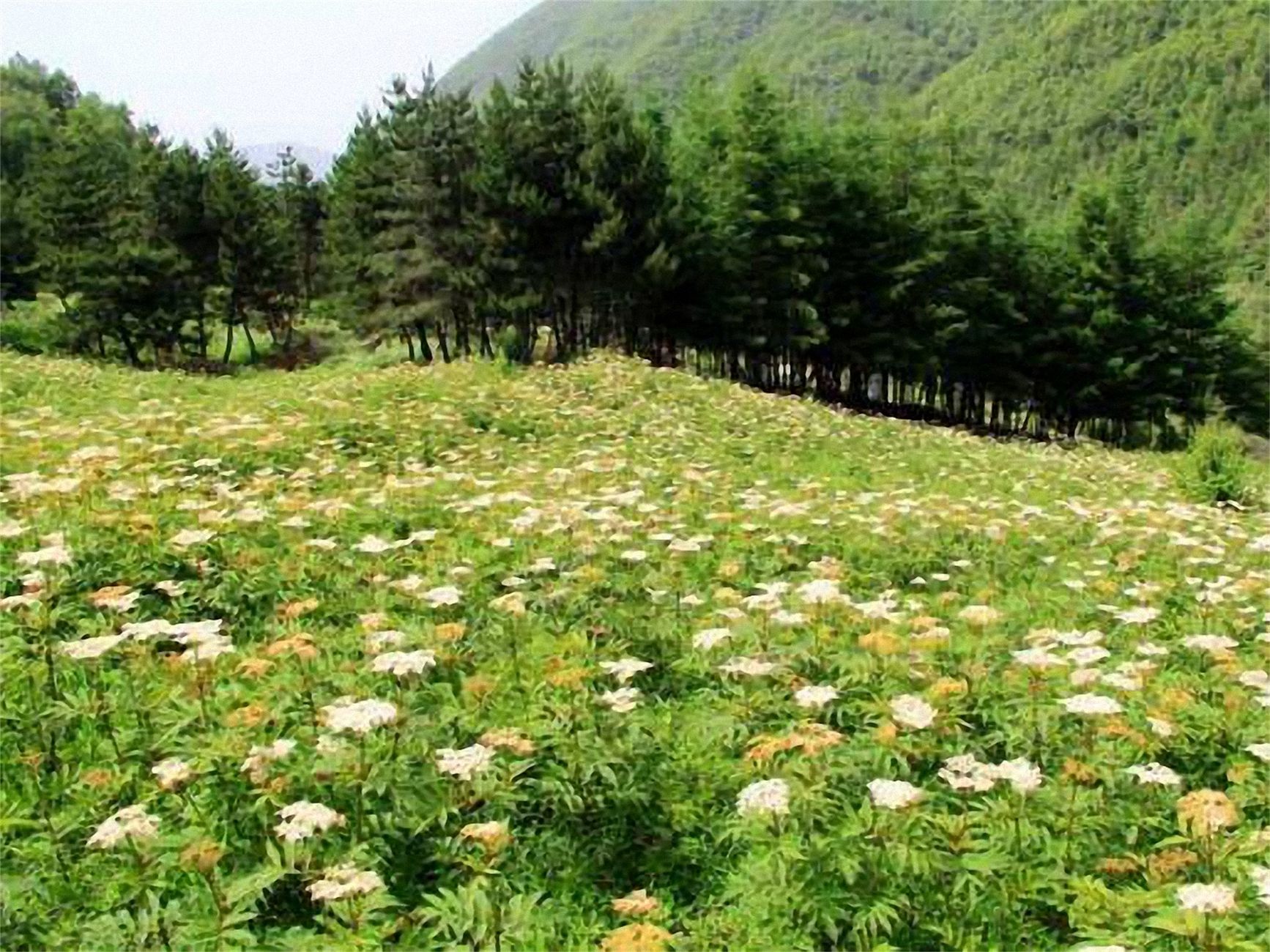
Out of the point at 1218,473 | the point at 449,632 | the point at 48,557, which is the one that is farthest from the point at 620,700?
the point at 1218,473

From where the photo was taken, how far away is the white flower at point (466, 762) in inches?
157

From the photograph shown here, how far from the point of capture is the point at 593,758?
465cm

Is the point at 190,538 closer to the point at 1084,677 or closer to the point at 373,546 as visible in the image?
the point at 373,546

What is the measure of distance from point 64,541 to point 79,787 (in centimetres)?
293

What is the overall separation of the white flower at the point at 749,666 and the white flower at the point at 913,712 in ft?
2.32

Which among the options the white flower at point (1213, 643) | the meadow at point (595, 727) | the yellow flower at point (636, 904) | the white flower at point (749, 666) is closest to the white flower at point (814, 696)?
the meadow at point (595, 727)

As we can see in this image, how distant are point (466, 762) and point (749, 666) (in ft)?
6.05

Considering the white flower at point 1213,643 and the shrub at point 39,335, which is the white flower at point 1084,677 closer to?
the white flower at point 1213,643

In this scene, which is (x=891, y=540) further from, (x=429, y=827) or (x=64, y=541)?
(x=64, y=541)

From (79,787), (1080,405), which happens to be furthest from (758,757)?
(1080,405)

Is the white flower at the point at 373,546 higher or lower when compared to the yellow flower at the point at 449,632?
higher

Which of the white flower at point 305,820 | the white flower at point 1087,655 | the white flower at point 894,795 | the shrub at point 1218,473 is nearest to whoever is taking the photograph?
the white flower at point 305,820

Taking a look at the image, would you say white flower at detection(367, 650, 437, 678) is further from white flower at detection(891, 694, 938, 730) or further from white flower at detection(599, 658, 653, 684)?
white flower at detection(891, 694, 938, 730)

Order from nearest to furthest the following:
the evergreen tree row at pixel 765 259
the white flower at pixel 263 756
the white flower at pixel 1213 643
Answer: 1. the white flower at pixel 263 756
2. the white flower at pixel 1213 643
3. the evergreen tree row at pixel 765 259
